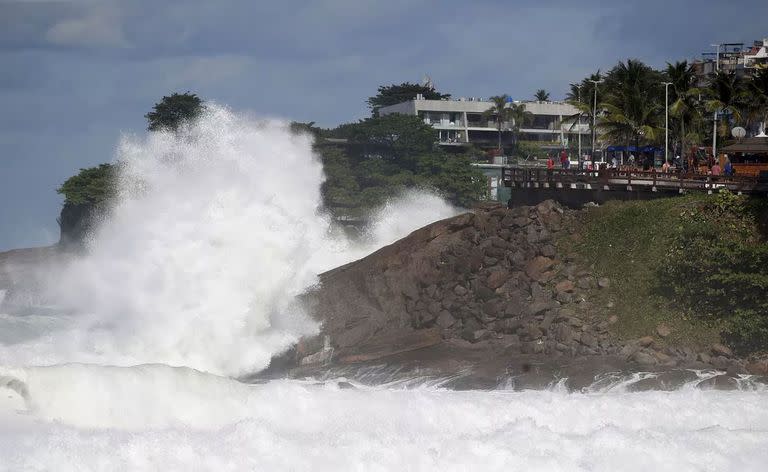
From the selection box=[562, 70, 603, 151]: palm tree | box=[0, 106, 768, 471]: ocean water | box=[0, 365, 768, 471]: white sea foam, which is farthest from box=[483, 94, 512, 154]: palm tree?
box=[0, 365, 768, 471]: white sea foam

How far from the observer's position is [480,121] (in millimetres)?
97875

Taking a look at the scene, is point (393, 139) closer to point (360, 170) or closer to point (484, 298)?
point (360, 170)

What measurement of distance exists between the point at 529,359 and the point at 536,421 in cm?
847

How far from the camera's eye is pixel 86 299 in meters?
36.5

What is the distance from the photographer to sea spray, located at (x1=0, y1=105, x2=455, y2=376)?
31594mm

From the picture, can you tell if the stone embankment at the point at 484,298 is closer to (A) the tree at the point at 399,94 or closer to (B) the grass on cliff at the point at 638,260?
(B) the grass on cliff at the point at 638,260

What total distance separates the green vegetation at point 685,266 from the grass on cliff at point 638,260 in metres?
0.03

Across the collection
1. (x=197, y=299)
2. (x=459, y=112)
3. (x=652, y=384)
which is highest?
(x=459, y=112)

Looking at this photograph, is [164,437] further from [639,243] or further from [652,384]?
[639,243]

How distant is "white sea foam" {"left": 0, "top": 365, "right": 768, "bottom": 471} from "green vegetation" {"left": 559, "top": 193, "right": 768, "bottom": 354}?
15.7 ft

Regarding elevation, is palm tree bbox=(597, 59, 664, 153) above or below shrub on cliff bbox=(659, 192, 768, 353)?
above

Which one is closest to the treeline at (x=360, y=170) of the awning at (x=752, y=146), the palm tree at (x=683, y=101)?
the palm tree at (x=683, y=101)

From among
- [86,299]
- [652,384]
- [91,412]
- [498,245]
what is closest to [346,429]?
[91,412]

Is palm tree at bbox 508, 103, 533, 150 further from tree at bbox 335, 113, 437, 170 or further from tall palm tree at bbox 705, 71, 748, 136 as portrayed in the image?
tall palm tree at bbox 705, 71, 748, 136
